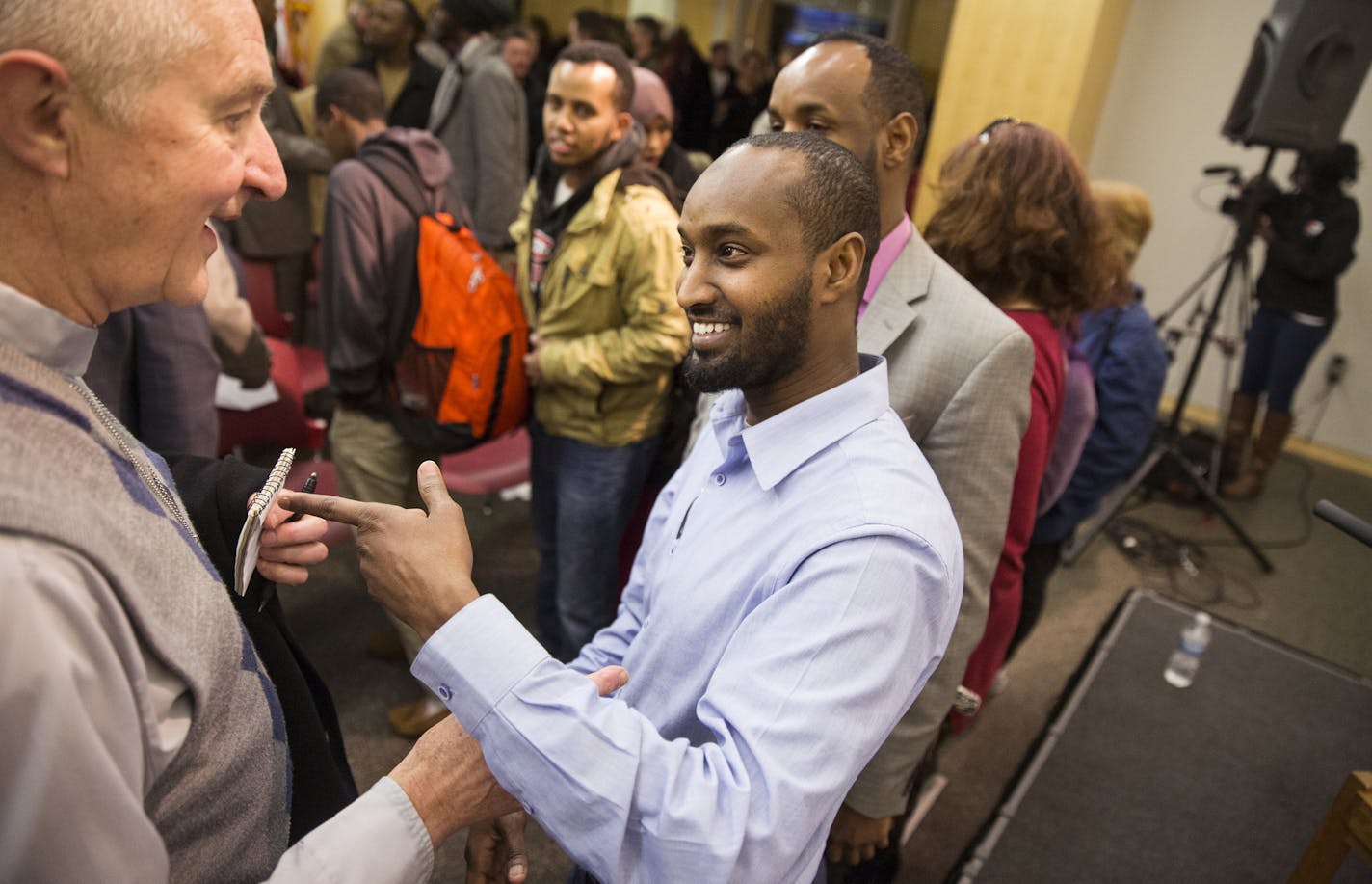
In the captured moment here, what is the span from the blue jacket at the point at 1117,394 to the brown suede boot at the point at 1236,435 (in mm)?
2626

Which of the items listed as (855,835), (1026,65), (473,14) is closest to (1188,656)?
(855,835)

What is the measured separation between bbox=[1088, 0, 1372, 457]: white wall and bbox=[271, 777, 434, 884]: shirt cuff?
628 cm

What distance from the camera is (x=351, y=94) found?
2500 mm

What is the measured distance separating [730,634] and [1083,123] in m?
5.48

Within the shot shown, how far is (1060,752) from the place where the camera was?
8.13 feet

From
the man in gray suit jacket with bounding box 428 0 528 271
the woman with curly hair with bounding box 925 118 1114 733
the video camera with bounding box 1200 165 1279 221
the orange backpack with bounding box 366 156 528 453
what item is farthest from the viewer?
the man in gray suit jacket with bounding box 428 0 528 271

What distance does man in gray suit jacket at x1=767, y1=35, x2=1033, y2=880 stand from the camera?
4.54ft

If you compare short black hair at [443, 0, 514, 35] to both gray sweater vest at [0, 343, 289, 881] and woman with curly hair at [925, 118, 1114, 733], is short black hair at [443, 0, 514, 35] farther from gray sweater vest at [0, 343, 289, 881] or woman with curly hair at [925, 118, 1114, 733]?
gray sweater vest at [0, 343, 289, 881]

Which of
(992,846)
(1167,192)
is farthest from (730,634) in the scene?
(1167,192)

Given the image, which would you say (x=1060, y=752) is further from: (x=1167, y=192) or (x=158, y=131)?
(x=1167, y=192)

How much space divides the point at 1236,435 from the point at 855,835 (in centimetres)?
445

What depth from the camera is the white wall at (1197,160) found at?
17.1 ft

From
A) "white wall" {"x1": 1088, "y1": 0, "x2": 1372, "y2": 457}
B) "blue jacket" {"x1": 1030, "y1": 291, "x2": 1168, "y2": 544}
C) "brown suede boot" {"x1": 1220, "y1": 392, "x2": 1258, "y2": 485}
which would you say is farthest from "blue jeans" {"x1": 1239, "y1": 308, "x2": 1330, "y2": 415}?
"blue jacket" {"x1": 1030, "y1": 291, "x2": 1168, "y2": 544}

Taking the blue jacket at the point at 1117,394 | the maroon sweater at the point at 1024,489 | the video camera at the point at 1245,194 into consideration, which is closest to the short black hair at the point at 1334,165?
the video camera at the point at 1245,194
